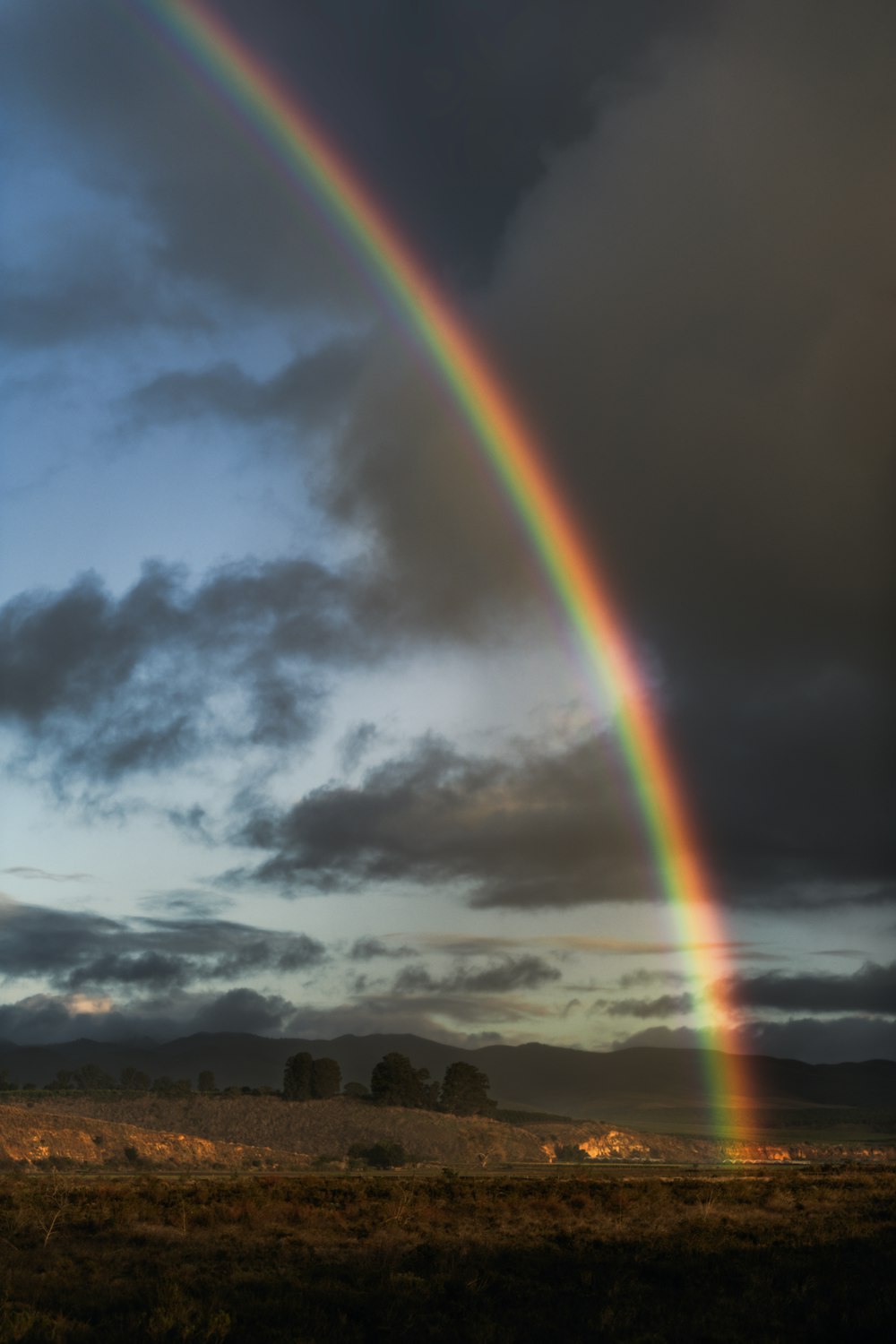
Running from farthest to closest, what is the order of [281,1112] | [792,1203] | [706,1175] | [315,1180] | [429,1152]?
[281,1112] < [429,1152] < [706,1175] < [315,1180] < [792,1203]

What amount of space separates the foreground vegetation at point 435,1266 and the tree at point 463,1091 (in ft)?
379

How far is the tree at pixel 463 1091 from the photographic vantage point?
16400 centimetres

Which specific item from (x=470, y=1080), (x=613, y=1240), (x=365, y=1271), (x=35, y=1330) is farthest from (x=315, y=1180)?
(x=470, y=1080)

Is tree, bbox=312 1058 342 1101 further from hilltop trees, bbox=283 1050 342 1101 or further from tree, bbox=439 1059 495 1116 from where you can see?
tree, bbox=439 1059 495 1116

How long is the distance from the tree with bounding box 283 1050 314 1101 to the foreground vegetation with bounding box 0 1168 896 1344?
10474cm

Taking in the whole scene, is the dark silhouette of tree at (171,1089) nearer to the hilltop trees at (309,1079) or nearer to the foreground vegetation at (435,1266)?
the hilltop trees at (309,1079)

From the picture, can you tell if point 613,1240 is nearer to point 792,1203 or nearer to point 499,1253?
point 499,1253

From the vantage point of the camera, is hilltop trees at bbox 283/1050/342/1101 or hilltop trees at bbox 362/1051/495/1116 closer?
hilltop trees at bbox 362/1051/495/1116

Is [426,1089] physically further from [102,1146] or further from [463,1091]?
[102,1146]

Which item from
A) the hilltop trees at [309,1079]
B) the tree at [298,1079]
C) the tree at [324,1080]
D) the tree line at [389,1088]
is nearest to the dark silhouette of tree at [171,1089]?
the tree line at [389,1088]

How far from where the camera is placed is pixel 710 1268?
31.8 metres

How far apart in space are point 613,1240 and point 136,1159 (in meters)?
74.7

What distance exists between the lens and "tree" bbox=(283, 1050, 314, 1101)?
154m

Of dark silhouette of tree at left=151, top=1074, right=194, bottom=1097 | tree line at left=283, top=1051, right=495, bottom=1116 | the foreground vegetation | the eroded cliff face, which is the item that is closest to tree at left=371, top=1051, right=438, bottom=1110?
tree line at left=283, top=1051, right=495, bottom=1116
